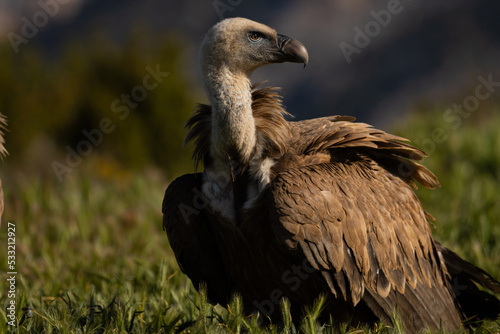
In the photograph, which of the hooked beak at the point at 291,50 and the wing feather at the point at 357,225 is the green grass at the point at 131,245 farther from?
the hooked beak at the point at 291,50

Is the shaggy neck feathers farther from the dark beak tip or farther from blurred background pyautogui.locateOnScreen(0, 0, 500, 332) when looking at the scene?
blurred background pyautogui.locateOnScreen(0, 0, 500, 332)

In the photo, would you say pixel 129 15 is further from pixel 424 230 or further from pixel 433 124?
pixel 424 230

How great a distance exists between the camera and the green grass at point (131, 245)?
3609 millimetres

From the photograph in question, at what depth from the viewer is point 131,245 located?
6.11 meters

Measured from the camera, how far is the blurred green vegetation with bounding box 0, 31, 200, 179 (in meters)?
13.8

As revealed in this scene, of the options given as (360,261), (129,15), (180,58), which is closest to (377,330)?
(360,261)

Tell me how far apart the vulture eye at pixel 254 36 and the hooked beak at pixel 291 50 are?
126mm
